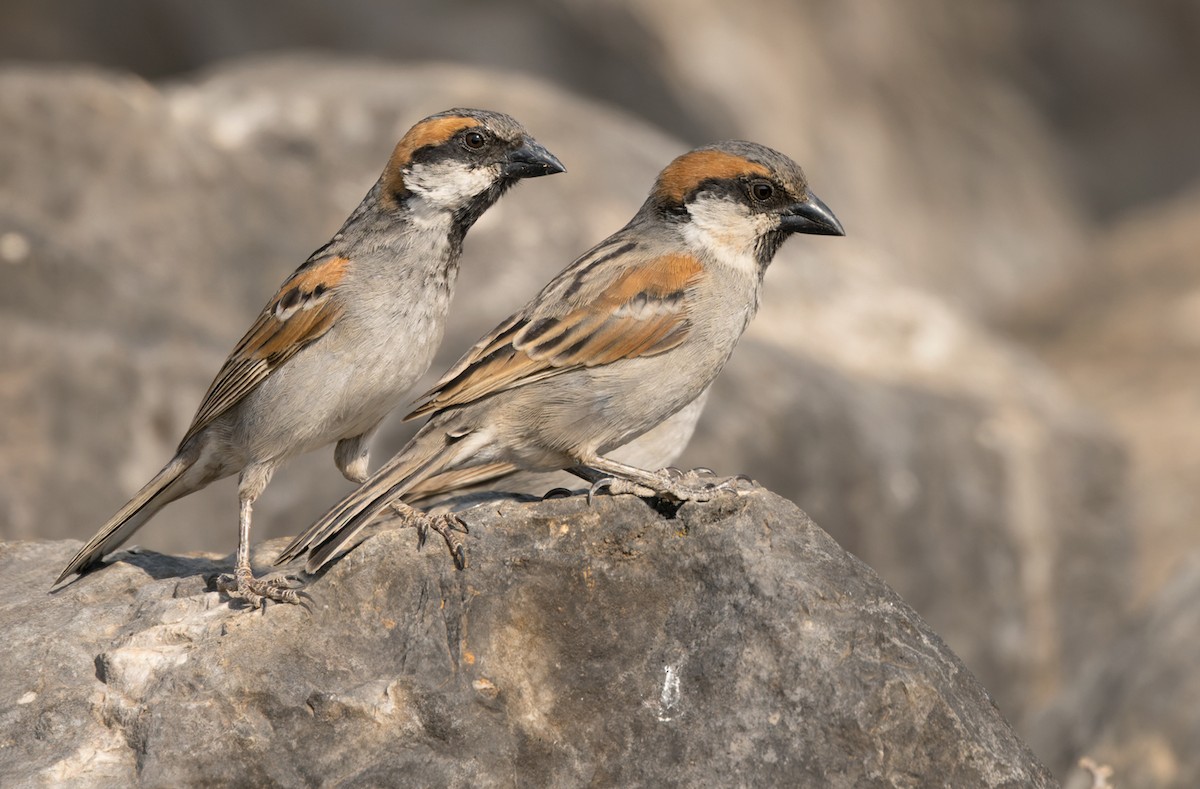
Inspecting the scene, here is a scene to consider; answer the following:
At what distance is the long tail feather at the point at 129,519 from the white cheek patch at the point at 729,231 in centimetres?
253

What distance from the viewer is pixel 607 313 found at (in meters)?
6.50

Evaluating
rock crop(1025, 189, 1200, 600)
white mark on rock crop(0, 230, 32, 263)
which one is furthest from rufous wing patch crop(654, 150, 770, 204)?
rock crop(1025, 189, 1200, 600)

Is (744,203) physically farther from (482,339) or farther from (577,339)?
(482,339)

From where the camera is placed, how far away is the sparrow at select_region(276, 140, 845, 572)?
249 inches

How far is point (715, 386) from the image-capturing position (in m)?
10.7

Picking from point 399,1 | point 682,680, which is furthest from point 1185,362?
point 682,680

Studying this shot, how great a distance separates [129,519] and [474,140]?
224 centimetres

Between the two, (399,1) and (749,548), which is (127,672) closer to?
(749,548)

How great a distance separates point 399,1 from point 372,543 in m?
15.0

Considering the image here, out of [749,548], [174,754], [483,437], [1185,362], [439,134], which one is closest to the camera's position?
[174,754]

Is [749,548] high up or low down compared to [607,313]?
down

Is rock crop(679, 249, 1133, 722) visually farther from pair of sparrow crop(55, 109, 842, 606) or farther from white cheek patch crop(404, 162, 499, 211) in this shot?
white cheek patch crop(404, 162, 499, 211)

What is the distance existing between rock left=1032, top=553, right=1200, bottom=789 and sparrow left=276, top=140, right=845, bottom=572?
3317 millimetres

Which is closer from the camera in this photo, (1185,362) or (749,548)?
(749,548)
